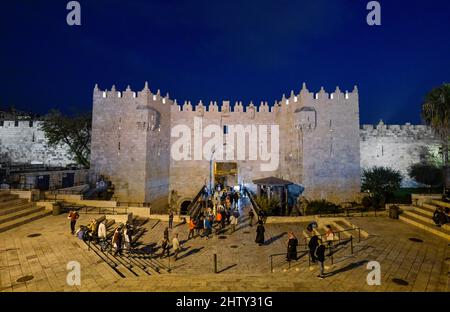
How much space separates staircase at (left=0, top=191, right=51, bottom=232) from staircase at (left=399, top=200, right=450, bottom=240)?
2066 centimetres

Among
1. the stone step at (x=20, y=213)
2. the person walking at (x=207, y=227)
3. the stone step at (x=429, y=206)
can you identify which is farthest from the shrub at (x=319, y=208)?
the stone step at (x=20, y=213)

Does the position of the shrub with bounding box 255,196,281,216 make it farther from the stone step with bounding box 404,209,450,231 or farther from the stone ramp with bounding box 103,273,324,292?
the stone ramp with bounding box 103,273,324,292

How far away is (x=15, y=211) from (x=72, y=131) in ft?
50.1

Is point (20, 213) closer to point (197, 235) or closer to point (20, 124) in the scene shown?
point (197, 235)

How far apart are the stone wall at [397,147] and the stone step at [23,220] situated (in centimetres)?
3098

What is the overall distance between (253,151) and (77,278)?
23.3m

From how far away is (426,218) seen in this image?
1316 centimetres

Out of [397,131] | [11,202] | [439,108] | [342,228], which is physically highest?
[439,108]

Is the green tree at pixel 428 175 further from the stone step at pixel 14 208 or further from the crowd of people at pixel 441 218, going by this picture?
the stone step at pixel 14 208

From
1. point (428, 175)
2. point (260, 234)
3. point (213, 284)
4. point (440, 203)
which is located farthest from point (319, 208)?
point (213, 284)

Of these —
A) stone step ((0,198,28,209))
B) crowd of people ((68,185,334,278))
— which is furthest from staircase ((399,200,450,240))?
stone step ((0,198,28,209))

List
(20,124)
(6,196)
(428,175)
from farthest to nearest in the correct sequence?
(20,124) → (428,175) → (6,196)
